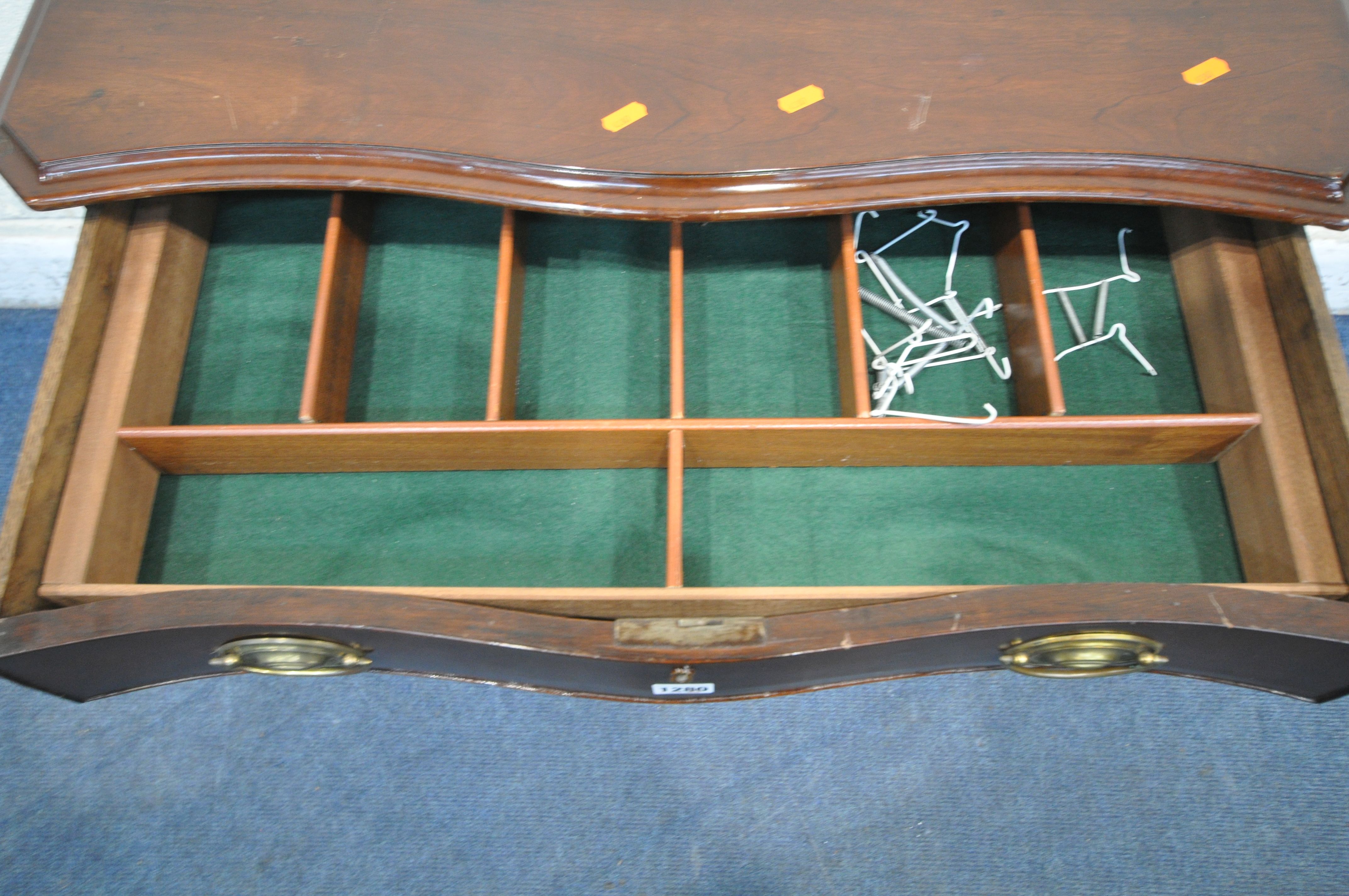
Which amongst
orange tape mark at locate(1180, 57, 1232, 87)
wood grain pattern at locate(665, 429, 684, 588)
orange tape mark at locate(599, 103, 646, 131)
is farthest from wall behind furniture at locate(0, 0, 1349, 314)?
wood grain pattern at locate(665, 429, 684, 588)

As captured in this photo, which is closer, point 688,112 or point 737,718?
point 688,112

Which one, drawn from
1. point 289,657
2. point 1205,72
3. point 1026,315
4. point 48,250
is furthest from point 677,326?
point 48,250

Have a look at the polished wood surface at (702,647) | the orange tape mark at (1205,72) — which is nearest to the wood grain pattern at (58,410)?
the polished wood surface at (702,647)

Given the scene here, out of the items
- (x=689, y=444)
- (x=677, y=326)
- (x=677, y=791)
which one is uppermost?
(x=677, y=326)

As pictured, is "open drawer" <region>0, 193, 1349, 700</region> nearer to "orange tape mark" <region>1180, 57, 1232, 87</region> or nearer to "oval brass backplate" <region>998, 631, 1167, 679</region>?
"oval brass backplate" <region>998, 631, 1167, 679</region>

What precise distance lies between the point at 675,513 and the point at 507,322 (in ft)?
1.09

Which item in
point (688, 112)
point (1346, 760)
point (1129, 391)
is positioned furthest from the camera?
point (1346, 760)

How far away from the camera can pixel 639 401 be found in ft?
3.88

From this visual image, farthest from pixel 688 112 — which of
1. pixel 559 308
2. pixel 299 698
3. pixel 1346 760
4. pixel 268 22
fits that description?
pixel 1346 760

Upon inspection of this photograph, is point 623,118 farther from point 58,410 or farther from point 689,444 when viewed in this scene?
point 58,410

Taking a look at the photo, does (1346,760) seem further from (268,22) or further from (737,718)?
(268,22)

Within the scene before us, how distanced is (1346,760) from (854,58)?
1.37 metres

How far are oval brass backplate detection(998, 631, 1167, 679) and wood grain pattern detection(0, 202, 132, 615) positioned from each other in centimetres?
112

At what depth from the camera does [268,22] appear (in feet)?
3.55
